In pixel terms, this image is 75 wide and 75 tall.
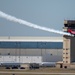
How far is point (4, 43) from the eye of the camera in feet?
550

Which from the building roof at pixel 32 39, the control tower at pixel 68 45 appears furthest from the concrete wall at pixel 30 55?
the control tower at pixel 68 45

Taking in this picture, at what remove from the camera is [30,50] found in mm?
160875

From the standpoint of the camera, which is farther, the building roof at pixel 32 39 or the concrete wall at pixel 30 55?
the building roof at pixel 32 39

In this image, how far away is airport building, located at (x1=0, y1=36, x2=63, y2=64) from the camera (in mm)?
152500

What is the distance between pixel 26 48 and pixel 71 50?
109 ft

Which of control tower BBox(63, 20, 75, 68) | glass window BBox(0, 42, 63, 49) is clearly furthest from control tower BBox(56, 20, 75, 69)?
glass window BBox(0, 42, 63, 49)

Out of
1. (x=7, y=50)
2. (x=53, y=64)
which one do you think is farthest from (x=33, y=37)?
(x=53, y=64)

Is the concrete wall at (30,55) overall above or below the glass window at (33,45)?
below

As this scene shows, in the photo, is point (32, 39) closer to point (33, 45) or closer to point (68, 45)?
point (33, 45)

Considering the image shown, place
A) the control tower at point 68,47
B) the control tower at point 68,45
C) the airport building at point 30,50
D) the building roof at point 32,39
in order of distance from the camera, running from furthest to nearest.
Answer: the building roof at point 32,39, the airport building at point 30,50, the control tower at point 68,45, the control tower at point 68,47

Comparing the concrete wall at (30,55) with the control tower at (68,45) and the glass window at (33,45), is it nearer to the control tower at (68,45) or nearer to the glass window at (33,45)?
the glass window at (33,45)

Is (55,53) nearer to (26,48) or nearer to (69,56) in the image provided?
(26,48)

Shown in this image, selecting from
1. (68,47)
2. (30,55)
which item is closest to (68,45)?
(68,47)

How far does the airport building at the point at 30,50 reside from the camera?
152500 millimetres
